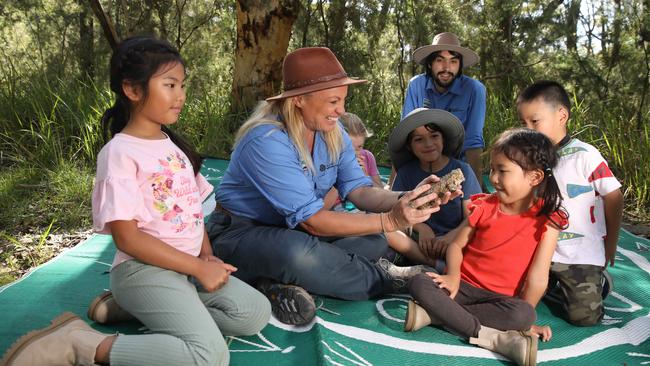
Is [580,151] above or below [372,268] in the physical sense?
above

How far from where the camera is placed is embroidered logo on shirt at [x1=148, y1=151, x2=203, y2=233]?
1934 millimetres

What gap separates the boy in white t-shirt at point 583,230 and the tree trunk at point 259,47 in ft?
12.8

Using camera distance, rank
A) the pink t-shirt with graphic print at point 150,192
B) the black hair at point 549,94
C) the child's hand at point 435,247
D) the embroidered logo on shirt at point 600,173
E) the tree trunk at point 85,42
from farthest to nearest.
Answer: the tree trunk at point 85,42 < the child's hand at point 435,247 < the black hair at point 549,94 < the embroidered logo on shirt at point 600,173 < the pink t-shirt with graphic print at point 150,192

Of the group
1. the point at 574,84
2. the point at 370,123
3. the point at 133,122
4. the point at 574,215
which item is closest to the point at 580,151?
the point at 574,215

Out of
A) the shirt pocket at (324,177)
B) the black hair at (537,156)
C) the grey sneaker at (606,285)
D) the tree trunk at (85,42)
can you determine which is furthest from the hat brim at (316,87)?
the tree trunk at (85,42)

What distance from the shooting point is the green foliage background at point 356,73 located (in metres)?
4.43

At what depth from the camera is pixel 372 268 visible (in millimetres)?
2533

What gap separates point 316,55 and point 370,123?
4005 millimetres

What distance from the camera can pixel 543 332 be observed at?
215 cm

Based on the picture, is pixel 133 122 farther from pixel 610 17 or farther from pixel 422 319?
pixel 610 17

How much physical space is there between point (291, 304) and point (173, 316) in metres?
0.55

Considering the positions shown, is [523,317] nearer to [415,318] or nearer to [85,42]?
[415,318]

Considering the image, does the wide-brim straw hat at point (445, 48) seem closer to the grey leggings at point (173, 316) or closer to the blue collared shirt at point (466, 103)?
the blue collared shirt at point (466, 103)

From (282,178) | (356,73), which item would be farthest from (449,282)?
(356,73)
